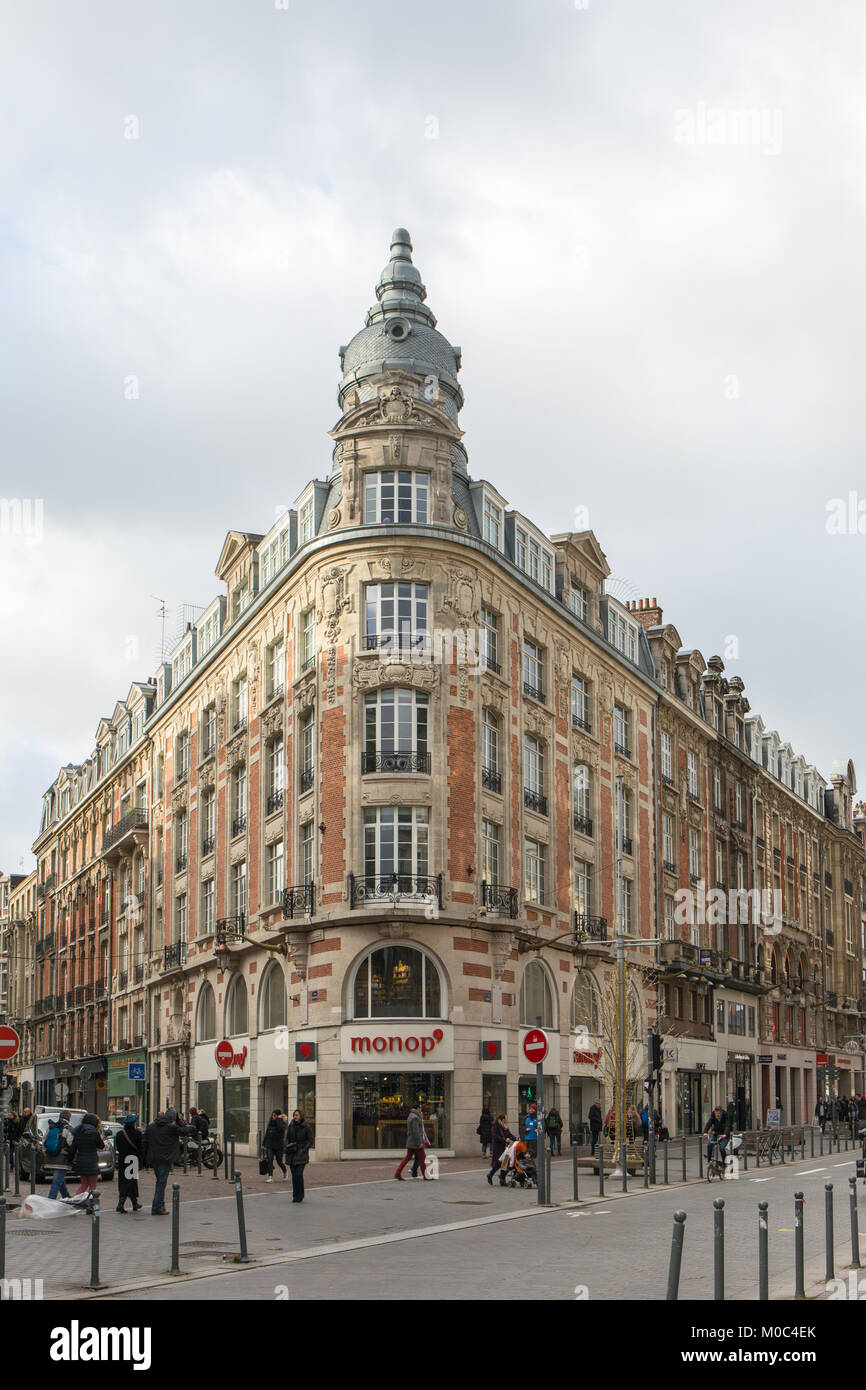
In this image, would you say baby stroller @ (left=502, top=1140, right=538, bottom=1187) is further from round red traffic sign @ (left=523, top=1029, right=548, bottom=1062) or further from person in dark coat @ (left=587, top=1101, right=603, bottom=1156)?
person in dark coat @ (left=587, top=1101, right=603, bottom=1156)

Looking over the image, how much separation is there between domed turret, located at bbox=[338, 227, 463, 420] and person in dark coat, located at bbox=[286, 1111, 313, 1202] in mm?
23266

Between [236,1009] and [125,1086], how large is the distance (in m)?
18.0

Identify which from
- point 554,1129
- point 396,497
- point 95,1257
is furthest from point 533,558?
point 95,1257

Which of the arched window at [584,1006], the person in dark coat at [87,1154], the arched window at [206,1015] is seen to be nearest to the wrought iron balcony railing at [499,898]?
the arched window at [584,1006]

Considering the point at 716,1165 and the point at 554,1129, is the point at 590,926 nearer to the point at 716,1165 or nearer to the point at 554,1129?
the point at 554,1129

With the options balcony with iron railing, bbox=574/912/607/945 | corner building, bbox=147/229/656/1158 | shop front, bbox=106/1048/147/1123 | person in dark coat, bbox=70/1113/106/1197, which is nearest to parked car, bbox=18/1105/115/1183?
person in dark coat, bbox=70/1113/106/1197

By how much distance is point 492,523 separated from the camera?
44.5m

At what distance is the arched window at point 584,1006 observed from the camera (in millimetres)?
45500

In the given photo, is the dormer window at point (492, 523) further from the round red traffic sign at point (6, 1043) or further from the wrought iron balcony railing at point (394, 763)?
the round red traffic sign at point (6, 1043)

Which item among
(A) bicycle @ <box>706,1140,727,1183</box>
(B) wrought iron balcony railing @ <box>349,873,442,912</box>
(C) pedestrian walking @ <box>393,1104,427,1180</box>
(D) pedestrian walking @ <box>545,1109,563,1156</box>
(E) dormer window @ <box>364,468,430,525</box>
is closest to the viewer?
(C) pedestrian walking @ <box>393,1104,427,1180</box>

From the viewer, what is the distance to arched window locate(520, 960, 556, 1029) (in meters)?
42.8

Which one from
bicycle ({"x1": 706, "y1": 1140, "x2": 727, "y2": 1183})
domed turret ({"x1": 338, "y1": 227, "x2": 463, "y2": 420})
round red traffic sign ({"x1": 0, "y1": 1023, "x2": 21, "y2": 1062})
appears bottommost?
bicycle ({"x1": 706, "y1": 1140, "x2": 727, "y2": 1183})

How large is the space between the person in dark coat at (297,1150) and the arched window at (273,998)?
1721 centimetres

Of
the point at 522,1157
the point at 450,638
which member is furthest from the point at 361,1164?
the point at 450,638
